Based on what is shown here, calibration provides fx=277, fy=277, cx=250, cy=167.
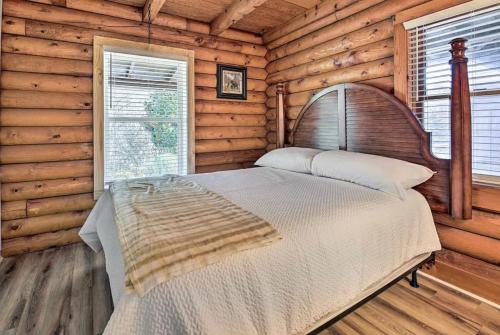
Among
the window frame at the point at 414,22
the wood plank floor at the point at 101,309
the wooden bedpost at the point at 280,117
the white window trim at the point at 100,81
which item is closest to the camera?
the wood plank floor at the point at 101,309

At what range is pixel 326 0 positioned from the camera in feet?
10.2

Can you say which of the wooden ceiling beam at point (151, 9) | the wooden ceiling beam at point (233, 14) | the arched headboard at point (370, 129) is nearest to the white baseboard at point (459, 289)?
the arched headboard at point (370, 129)

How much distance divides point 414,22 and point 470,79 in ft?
2.20

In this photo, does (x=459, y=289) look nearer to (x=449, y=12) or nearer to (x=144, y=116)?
(x=449, y=12)

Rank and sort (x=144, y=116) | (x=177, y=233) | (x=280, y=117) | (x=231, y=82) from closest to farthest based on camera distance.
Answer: (x=177, y=233) → (x=144, y=116) → (x=280, y=117) → (x=231, y=82)

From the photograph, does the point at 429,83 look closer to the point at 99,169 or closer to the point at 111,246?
the point at 111,246

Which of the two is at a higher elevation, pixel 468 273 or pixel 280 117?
pixel 280 117

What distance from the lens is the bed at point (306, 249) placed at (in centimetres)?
99

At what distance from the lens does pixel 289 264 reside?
4.08 feet

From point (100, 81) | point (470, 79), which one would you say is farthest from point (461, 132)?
point (100, 81)

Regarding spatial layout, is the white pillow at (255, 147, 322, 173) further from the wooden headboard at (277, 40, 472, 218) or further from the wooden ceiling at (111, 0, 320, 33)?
the wooden ceiling at (111, 0, 320, 33)

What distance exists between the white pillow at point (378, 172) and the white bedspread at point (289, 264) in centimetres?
9

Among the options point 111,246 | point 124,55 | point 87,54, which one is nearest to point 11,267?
point 111,246

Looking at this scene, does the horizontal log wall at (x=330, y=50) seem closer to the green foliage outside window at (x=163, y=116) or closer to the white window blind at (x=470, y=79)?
the white window blind at (x=470, y=79)
